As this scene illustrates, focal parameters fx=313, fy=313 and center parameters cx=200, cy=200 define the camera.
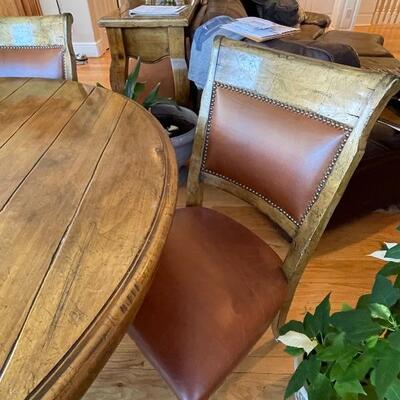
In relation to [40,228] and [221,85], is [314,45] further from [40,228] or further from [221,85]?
[40,228]

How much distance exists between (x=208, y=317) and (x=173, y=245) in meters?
0.22

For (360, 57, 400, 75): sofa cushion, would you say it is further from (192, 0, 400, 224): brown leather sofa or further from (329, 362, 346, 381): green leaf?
(329, 362, 346, 381): green leaf

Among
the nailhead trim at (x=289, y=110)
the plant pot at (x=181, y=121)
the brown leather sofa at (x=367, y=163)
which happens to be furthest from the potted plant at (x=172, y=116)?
the nailhead trim at (x=289, y=110)

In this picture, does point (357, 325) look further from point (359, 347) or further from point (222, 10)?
point (222, 10)

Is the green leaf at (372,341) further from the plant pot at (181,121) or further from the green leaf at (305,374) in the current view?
the plant pot at (181,121)

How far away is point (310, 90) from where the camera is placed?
64 centimetres

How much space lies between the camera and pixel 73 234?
0.49 meters

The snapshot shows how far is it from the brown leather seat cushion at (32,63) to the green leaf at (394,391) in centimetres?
128

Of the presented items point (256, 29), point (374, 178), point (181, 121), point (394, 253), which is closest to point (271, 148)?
point (394, 253)

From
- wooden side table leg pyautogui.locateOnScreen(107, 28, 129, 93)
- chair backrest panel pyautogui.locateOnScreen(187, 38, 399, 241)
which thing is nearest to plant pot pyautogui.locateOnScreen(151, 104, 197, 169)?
wooden side table leg pyautogui.locateOnScreen(107, 28, 129, 93)

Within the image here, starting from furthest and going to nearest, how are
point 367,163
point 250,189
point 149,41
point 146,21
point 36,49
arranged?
point 149,41, point 146,21, point 367,163, point 36,49, point 250,189

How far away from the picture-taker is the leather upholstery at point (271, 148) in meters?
0.65

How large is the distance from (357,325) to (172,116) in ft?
5.11

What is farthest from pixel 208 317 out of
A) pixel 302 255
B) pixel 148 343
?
pixel 302 255
